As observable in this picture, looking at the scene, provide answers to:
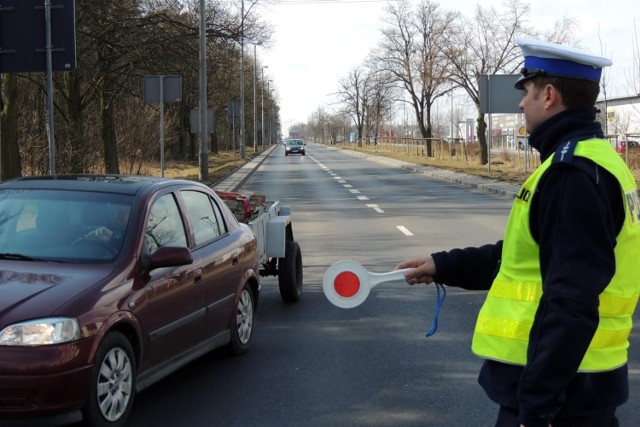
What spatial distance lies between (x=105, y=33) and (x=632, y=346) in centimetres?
1893

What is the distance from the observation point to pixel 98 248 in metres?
5.19

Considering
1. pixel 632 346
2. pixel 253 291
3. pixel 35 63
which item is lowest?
pixel 632 346

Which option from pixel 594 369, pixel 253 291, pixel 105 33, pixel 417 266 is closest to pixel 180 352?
pixel 253 291

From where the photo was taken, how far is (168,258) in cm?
506

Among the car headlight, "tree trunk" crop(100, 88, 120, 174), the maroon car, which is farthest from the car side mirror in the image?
"tree trunk" crop(100, 88, 120, 174)

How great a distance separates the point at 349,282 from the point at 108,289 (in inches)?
87.6

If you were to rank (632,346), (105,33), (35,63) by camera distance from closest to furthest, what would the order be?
(632,346), (35,63), (105,33)

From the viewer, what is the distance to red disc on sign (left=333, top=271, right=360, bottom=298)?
9.46ft

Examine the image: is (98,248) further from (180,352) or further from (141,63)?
(141,63)

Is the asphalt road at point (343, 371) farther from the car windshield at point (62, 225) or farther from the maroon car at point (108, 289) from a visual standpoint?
the car windshield at point (62, 225)

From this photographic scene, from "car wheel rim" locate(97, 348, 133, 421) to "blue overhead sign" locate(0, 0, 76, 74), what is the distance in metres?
6.86

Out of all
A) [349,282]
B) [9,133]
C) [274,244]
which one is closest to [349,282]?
[349,282]

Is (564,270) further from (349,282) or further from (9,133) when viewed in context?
(9,133)

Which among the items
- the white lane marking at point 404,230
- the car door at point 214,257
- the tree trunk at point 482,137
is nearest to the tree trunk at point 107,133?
the white lane marking at point 404,230
